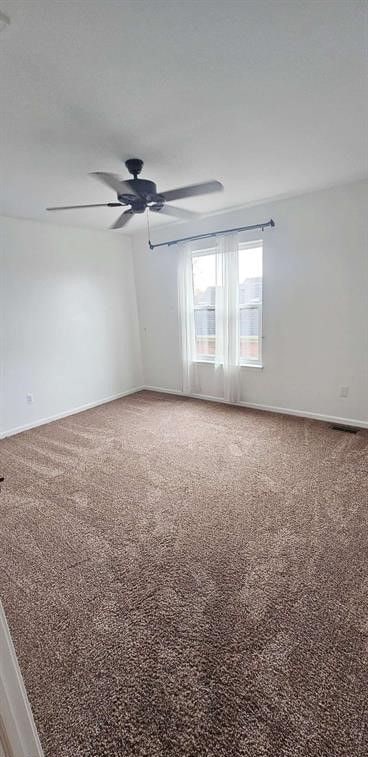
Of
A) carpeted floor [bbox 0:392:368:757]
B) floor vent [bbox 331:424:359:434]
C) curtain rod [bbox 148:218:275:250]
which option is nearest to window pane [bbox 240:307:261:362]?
curtain rod [bbox 148:218:275:250]

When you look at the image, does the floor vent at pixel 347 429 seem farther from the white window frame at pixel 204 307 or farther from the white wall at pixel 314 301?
the white window frame at pixel 204 307

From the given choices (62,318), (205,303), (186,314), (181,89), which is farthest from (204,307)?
(181,89)

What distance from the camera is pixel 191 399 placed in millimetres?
4801

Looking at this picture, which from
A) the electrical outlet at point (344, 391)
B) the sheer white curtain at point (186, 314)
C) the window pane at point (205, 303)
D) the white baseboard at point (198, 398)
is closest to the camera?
the electrical outlet at point (344, 391)

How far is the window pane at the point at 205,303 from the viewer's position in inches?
169

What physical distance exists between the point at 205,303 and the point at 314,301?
142cm

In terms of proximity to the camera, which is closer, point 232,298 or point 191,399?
point 232,298

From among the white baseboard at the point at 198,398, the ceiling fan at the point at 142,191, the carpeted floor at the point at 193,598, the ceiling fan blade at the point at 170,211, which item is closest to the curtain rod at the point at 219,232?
the ceiling fan blade at the point at 170,211

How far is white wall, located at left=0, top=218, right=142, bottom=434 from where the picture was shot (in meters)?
3.76

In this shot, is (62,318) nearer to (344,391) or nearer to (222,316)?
(222,316)

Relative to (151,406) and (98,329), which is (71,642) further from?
(98,329)

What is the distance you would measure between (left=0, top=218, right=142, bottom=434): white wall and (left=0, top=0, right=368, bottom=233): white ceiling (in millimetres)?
1118

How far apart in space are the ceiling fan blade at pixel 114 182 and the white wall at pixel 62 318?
2.09 m

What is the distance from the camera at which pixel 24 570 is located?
188 cm
